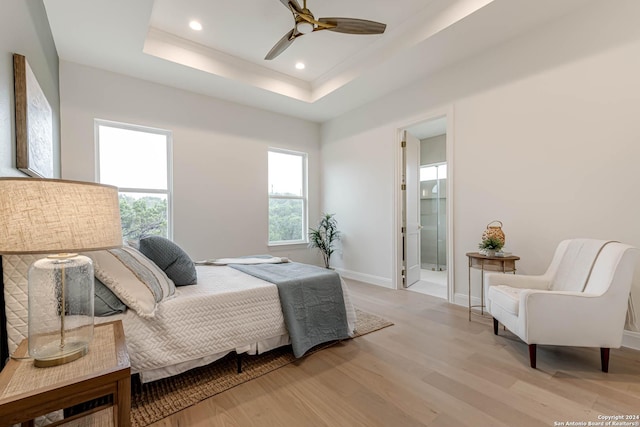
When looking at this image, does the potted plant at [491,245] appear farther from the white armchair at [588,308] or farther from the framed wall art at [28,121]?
the framed wall art at [28,121]

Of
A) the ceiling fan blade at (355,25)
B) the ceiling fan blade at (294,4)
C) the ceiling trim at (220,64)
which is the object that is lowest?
the ceiling fan blade at (294,4)

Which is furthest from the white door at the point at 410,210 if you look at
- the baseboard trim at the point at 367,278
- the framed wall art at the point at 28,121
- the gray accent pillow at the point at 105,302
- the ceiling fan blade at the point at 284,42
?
the framed wall art at the point at 28,121

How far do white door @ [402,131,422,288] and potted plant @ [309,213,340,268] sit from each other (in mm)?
1270

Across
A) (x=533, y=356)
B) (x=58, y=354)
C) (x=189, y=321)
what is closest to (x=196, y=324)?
(x=189, y=321)

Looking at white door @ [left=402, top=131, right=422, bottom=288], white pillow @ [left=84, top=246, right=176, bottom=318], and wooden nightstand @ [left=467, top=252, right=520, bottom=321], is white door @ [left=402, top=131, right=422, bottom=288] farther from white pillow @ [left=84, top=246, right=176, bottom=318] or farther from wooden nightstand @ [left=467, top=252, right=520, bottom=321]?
white pillow @ [left=84, top=246, right=176, bottom=318]

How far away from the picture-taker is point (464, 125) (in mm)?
3334

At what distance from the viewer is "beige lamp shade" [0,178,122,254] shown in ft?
2.85

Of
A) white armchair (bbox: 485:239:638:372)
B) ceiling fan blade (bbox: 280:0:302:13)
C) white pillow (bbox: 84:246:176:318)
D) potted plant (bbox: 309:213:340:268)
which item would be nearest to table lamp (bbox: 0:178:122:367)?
white pillow (bbox: 84:246:176:318)

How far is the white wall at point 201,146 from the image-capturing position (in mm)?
3281

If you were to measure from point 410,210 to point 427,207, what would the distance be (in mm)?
2195

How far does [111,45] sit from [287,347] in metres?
3.46

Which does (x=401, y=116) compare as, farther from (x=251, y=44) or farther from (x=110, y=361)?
(x=110, y=361)

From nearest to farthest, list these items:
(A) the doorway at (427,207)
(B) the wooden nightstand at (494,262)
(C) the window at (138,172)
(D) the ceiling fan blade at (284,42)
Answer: (D) the ceiling fan blade at (284,42) → (B) the wooden nightstand at (494,262) → (C) the window at (138,172) → (A) the doorway at (427,207)

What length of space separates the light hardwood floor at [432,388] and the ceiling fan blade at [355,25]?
268 cm
